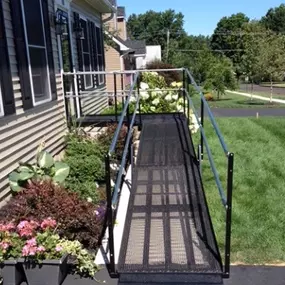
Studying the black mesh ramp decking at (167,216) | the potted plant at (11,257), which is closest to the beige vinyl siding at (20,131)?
the potted plant at (11,257)

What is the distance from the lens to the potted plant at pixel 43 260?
9.64ft

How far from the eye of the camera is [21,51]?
16.1 feet

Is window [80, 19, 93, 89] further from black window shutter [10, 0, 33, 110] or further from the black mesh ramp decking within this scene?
black window shutter [10, 0, 33, 110]

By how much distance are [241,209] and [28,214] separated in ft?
8.34

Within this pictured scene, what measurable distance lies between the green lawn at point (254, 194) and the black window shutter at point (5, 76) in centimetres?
277

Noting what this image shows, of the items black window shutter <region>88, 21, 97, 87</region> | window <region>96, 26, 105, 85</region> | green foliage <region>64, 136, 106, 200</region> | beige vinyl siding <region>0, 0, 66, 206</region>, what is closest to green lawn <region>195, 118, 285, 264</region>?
green foliage <region>64, 136, 106, 200</region>

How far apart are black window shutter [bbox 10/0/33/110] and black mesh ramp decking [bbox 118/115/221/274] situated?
179 cm

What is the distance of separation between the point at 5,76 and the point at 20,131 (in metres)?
0.81

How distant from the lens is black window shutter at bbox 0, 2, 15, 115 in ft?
14.1

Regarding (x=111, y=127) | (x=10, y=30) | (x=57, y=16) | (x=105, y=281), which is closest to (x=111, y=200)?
(x=105, y=281)

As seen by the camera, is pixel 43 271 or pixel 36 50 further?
pixel 36 50

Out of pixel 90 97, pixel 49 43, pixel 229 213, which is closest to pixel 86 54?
pixel 90 97

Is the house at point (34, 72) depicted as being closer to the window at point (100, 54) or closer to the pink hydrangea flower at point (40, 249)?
the pink hydrangea flower at point (40, 249)

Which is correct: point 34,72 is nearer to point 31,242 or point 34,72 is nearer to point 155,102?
point 31,242
